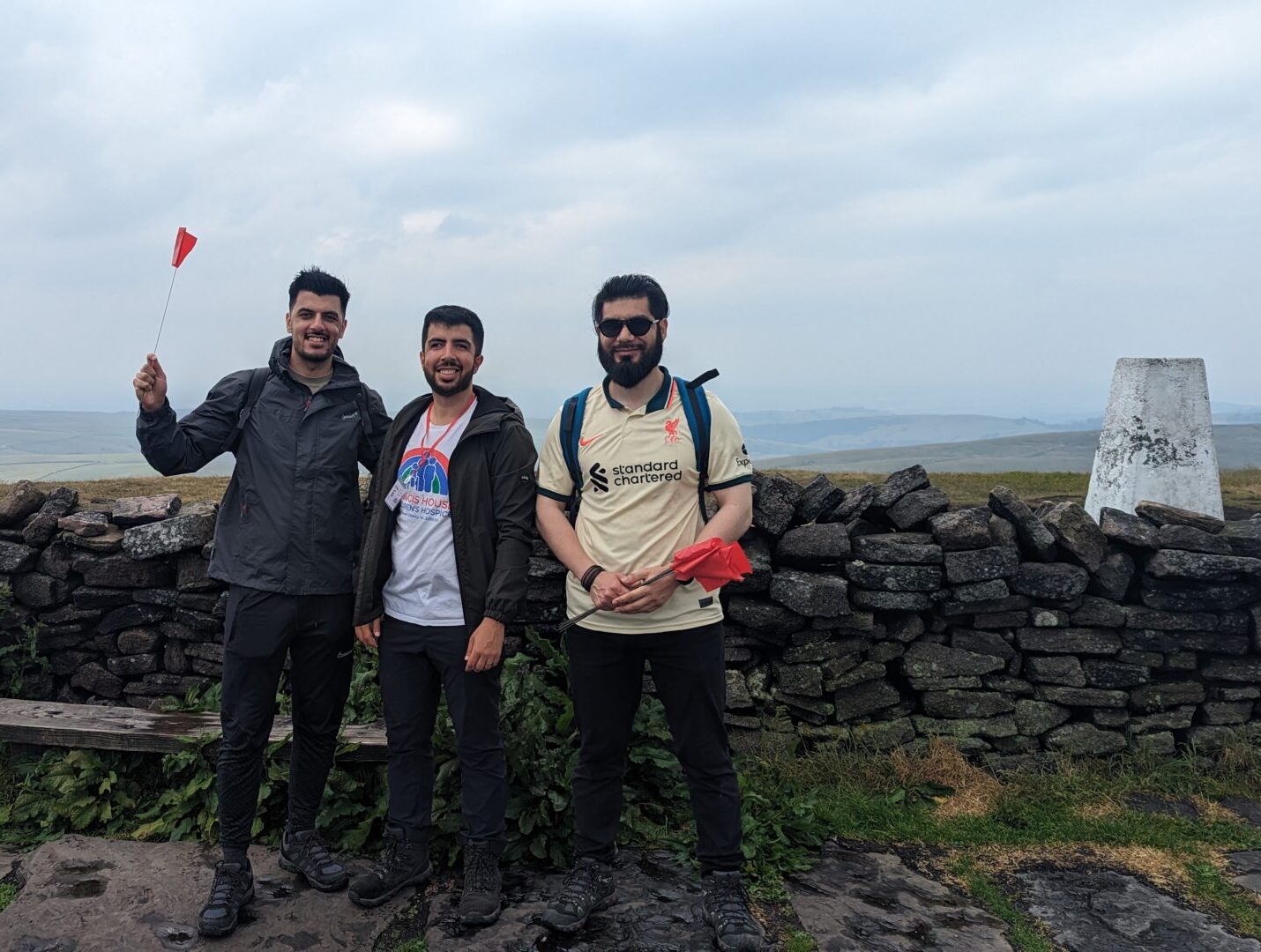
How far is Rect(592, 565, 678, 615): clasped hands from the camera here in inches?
163

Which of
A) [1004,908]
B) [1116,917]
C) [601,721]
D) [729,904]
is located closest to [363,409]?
[601,721]

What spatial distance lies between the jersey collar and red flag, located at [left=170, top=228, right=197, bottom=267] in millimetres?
2377

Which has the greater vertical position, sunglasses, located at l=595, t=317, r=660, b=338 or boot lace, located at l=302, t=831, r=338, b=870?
sunglasses, located at l=595, t=317, r=660, b=338

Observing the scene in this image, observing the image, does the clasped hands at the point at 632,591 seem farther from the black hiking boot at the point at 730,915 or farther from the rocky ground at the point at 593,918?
the rocky ground at the point at 593,918

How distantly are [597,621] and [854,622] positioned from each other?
283 cm

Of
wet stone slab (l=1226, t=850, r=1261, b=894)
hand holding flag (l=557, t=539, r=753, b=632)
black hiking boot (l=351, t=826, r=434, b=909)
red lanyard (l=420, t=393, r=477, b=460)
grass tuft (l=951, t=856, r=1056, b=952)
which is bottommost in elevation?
wet stone slab (l=1226, t=850, r=1261, b=894)

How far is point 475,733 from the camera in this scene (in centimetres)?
451

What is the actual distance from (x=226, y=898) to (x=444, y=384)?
285 centimetres

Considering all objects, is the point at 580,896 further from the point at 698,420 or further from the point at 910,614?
the point at 910,614

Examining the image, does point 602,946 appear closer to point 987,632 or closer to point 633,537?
point 633,537

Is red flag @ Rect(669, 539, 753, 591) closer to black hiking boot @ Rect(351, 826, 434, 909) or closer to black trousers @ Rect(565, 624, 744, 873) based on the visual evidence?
black trousers @ Rect(565, 624, 744, 873)

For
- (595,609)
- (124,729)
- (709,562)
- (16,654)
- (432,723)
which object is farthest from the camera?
(16,654)

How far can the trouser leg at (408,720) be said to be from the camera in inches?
179

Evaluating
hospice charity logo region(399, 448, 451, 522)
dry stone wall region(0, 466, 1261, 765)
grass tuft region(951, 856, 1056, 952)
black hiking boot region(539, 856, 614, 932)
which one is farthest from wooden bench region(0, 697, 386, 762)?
grass tuft region(951, 856, 1056, 952)
